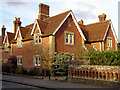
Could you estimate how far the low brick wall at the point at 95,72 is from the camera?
1338 centimetres

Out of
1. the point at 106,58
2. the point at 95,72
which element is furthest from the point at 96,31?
the point at 95,72

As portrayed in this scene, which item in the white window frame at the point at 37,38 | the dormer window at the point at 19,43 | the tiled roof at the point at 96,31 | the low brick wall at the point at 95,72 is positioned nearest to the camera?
the low brick wall at the point at 95,72

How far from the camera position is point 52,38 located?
74.4 ft

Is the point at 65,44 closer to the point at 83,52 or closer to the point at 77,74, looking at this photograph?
the point at 83,52

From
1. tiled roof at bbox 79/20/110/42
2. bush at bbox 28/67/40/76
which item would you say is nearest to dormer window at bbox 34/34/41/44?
bush at bbox 28/67/40/76

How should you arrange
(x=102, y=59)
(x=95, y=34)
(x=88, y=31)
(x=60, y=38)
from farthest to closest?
(x=88, y=31)
(x=95, y=34)
(x=60, y=38)
(x=102, y=59)

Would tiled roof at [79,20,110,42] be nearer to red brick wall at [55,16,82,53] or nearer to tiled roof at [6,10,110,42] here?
tiled roof at [6,10,110,42]

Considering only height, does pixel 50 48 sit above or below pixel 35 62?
above

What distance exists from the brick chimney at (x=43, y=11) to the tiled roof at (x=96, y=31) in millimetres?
8167

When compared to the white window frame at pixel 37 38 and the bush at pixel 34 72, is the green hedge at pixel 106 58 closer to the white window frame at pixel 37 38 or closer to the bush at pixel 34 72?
the bush at pixel 34 72

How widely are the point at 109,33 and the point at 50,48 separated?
13.1 metres

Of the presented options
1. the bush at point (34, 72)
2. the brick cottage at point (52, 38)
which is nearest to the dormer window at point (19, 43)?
the brick cottage at point (52, 38)

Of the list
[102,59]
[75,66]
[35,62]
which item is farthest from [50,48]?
[102,59]

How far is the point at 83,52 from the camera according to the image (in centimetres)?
2250
